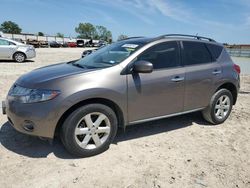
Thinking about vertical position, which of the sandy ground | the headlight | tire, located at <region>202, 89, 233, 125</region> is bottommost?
the sandy ground

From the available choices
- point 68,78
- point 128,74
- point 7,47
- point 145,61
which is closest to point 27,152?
point 68,78

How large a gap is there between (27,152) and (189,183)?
7.41ft

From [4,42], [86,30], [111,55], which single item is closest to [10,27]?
[86,30]

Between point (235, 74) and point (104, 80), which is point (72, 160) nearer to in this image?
point (104, 80)

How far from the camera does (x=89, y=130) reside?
3.57 meters

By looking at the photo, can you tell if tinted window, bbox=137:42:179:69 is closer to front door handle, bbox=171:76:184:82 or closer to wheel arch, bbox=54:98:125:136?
front door handle, bbox=171:76:184:82

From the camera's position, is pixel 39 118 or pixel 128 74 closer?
pixel 39 118

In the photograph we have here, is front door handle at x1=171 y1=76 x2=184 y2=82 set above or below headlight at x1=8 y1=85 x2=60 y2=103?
above

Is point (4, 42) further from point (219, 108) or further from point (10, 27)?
point (10, 27)

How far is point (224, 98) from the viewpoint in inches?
202

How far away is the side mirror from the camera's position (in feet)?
12.1

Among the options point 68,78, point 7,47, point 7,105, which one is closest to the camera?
point 68,78

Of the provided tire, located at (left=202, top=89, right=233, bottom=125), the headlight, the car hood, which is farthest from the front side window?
tire, located at (left=202, top=89, right=233, bottom=125)

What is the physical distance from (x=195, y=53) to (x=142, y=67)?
1.47 meters
